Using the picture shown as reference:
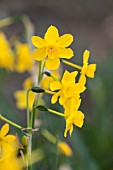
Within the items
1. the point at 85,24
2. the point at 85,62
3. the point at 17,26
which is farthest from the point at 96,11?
the point at 85,62

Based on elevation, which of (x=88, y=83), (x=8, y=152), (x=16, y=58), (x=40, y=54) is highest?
(x=40, y=54)

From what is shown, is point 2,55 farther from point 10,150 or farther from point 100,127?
point 10,150

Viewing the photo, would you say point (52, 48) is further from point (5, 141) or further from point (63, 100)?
point (5, 141)

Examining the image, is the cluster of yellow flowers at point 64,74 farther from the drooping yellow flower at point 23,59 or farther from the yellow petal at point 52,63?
the drooping yellow flower at point 23,59

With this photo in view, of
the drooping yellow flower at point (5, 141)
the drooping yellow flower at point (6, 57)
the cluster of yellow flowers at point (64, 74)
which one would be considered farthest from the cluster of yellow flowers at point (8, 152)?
the drooping yellow flower at point (6, 57)

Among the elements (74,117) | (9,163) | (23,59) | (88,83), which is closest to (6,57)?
(23,59)
